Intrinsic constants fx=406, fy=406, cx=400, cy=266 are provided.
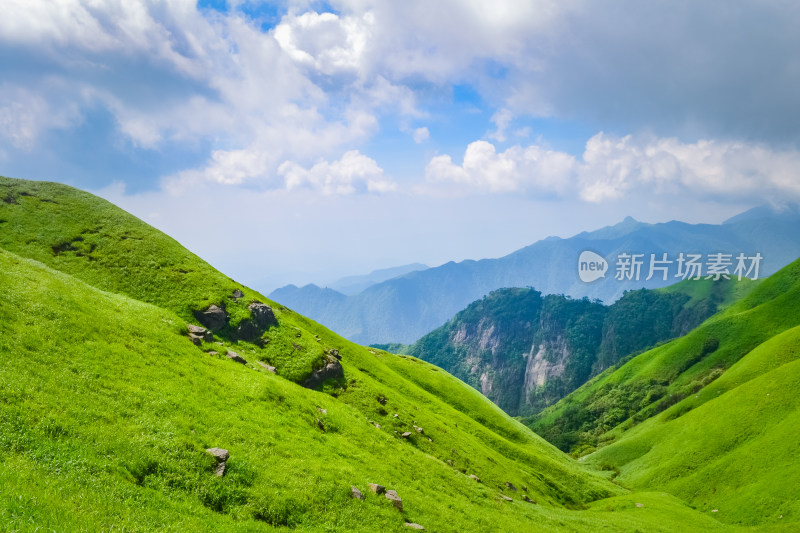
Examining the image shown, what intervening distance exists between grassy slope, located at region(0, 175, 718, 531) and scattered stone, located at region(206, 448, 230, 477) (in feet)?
1.61

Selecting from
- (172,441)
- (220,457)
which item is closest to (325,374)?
(220,457)

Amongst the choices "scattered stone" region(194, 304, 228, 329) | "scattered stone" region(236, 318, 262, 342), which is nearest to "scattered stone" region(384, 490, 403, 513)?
"scattered stone" region(236, 318, 262, 342)

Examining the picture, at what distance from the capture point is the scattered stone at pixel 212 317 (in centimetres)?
4791

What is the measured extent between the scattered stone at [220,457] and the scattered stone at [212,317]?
95.7 ft

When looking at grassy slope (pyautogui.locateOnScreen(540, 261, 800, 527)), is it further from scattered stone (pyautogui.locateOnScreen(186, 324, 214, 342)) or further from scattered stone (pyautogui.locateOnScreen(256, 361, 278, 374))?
scattered stone (pyautogui.locateOnScreen(186, 324, 214, 342))

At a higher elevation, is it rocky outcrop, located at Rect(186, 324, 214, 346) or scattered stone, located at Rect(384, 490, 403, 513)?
rocky outcrop, located at Rect(186, 324, 214, 346)

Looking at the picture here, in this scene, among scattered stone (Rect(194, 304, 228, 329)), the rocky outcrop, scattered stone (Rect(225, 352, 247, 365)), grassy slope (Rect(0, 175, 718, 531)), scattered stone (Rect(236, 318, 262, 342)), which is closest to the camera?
grassy slope (Rect(0, 175, 718, 531))

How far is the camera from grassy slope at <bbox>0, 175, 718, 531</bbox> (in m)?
16.3

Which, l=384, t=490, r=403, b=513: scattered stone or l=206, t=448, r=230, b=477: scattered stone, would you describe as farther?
l=384, t=490, r=403, b=513: scattered stone

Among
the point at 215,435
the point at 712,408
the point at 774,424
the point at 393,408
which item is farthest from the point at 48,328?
the point at 712,408

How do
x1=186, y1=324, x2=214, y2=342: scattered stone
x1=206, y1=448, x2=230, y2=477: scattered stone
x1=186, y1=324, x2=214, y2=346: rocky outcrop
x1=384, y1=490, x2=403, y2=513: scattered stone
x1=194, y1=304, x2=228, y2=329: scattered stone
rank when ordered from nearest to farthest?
x1=206, y1=448, x2=230, y2=477: scattered stone < x1=384, y1=490, x2=403, y2=513: scattered stone < x1=186, y1=324, x2=214, y2=346: rocky outcrop < x1=186, y1=324, x2=214, y2=342: scattered stone < x1=194, y1=304, x2=228, y2=329: scattered stone

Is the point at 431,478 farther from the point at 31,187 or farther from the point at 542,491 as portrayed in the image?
the point at 31,187

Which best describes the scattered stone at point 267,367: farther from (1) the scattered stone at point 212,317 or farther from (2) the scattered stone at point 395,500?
(2) the scattered stone at point 395,500

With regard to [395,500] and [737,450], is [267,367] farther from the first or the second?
[737,450]
